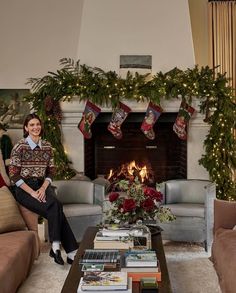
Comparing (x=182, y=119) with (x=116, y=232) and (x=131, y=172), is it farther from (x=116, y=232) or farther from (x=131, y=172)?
(x=116, y=232)

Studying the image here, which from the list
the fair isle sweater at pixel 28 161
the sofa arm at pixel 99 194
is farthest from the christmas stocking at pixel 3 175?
the fair isle sweater at pixel 28 161

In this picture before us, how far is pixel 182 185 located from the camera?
4.89 m

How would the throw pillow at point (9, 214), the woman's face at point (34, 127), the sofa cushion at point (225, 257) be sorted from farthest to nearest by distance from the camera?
the woman's face at point (34, 127), the throw pillow at point (9, 214), the sofa cushion at point (225, 257)

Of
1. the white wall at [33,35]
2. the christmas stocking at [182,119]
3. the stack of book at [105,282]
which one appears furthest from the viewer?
the white wall at [33,35]

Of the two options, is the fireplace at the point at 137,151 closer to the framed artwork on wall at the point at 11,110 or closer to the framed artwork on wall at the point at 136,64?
the framed artwork on wall at the point at 136,64

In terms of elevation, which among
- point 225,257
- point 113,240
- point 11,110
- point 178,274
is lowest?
point 178,274

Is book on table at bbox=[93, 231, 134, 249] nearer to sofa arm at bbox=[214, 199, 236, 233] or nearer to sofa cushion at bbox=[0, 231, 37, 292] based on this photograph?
sofa cushion at bbox=[0, 231, 37, 292]

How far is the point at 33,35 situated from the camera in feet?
21.3

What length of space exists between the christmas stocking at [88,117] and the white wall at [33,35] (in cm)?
119

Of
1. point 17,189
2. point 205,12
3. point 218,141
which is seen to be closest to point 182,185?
point 218,141

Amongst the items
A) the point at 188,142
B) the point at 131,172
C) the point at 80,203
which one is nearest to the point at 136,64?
the point at 188,142

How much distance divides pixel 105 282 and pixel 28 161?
2.03 meters

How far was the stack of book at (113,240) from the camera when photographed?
2.99 meters

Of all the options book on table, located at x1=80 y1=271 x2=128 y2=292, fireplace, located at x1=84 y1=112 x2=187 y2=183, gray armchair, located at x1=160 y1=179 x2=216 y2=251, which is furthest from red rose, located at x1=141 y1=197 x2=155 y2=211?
fireplace, located at x1=84 y1=112 x2=187 y2=183
